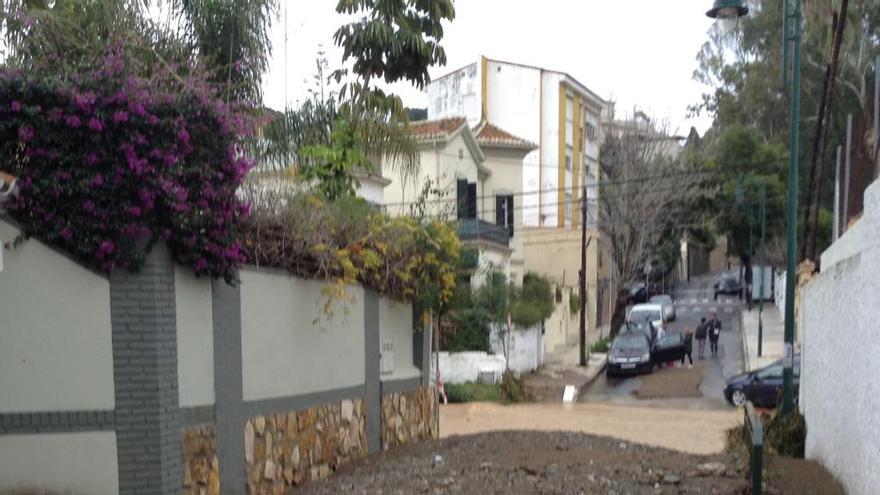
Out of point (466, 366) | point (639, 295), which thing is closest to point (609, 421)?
point (466, 366)

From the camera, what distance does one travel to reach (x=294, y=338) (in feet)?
30.2

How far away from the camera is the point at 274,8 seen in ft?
38.4

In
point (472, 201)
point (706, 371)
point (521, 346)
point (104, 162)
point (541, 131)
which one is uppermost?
point (541, 131)

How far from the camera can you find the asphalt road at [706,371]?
28094 millimetres

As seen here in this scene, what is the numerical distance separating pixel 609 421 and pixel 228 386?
15784 millimetres

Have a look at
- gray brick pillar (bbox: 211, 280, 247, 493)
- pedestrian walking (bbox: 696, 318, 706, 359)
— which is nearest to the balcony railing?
pedestrian walking (bbox: 696, 318, 706, 359)

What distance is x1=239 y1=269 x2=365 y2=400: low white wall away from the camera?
27.4 ft

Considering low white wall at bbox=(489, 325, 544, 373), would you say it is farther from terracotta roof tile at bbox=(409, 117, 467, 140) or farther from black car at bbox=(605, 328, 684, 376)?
terracotta roof tile at bbox=(409, 117, 467, 140)

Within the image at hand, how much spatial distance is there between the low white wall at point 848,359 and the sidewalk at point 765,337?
720 inches

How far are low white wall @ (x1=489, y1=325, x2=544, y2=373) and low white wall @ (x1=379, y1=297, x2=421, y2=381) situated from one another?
1618 cm

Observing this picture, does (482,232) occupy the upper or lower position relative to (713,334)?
upper

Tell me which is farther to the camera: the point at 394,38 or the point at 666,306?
the point at 666,306

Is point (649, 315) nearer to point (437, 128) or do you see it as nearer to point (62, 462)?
point (437, 128)

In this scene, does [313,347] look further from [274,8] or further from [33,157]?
[274,8]
